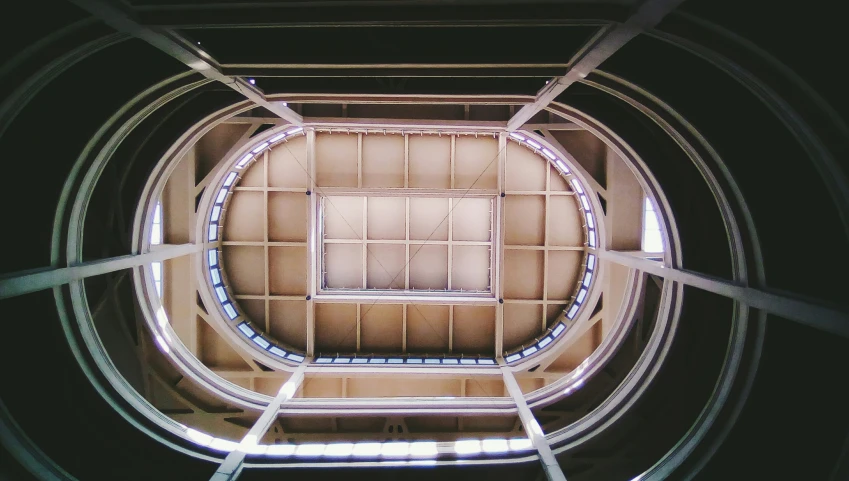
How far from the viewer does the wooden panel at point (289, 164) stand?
551 inches

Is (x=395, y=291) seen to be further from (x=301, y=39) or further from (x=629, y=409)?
(x=301, y=39)

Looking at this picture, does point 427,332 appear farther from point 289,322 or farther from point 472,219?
point 289,322

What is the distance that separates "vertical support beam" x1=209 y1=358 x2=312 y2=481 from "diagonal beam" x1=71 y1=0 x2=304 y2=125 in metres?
6.86

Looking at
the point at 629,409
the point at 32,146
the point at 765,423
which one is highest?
the point at 32,146

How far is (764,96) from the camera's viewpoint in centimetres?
462

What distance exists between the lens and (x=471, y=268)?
1509 cm

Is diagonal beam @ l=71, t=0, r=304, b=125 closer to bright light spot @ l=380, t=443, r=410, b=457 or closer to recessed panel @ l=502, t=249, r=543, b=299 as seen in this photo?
bright light spot @ l=380, t=443, r=410, b=457

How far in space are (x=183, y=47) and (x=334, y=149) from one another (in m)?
8.69

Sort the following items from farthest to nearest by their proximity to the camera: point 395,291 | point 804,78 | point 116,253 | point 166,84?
point 395,291
point 116,253
point 166,84
point 804,78

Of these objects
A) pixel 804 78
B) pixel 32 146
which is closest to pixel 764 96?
pixel 804 78

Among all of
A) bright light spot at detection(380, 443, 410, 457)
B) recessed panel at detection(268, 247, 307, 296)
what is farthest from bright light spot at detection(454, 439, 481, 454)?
recessed panel at detection(268, 247, 307, 296)

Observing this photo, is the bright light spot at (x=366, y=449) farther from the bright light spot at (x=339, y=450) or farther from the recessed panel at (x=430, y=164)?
the recessed panel at (x=430, y=164)

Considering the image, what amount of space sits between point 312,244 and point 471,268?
18.0 feet

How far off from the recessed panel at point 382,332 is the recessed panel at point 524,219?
4.66 meters
